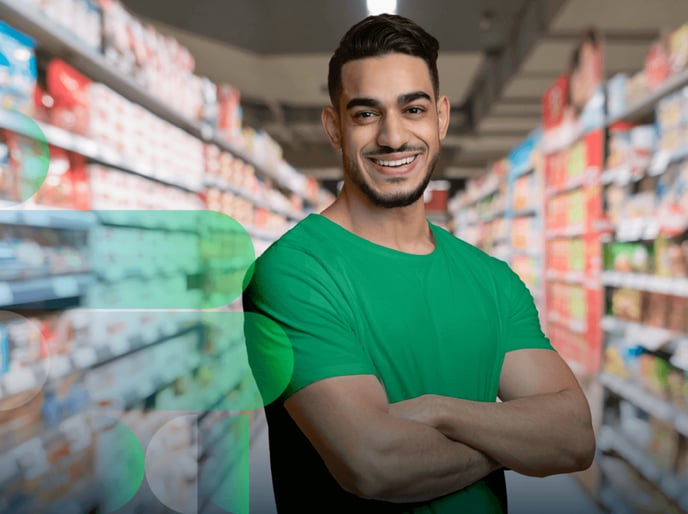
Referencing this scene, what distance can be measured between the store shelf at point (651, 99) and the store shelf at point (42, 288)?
2965 millimetres

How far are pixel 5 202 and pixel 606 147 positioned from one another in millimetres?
3772

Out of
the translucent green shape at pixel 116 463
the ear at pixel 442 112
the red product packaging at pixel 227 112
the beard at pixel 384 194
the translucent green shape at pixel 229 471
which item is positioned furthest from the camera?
the red product packaging at pixel 227 112

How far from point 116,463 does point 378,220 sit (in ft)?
6.89

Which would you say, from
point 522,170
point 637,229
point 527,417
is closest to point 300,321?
point 527,417

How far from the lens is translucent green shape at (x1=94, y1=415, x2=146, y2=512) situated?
2756mm

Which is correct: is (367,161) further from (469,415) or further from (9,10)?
(9,10)

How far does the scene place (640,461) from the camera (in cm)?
345

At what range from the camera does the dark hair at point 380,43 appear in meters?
1.29

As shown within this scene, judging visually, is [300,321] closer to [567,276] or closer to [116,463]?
[116,463]

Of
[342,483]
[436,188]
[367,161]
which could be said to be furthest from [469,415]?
[436,188]

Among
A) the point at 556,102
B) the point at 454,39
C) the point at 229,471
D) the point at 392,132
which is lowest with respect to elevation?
the point at 229,471

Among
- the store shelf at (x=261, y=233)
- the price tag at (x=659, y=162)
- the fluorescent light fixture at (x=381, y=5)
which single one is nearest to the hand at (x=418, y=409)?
the price tag at (x=659, y=162)

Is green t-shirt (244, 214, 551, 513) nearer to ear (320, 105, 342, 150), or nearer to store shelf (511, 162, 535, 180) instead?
ear (320, 105, 342, 150)

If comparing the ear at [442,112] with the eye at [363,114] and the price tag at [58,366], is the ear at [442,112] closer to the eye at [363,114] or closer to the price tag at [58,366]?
the eye at [363,114]
